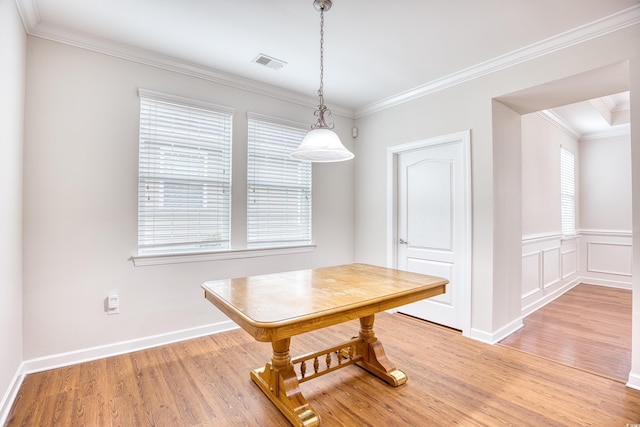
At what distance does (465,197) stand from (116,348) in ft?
11.7

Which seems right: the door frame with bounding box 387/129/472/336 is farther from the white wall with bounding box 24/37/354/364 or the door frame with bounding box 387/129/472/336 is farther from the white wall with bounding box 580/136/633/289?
the white wall with bounding box 580/136/633/289

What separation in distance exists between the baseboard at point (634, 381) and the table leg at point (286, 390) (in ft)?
7.42

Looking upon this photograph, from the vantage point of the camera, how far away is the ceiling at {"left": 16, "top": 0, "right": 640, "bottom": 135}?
2217 millimetres

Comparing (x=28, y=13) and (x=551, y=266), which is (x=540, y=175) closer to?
(x=551, y=266)

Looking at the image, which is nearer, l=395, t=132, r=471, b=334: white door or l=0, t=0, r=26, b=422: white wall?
l=0, t=0, r=26, b=422: white wall

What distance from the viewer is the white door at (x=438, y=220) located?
3266 millimetres

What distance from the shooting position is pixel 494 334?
303 cm

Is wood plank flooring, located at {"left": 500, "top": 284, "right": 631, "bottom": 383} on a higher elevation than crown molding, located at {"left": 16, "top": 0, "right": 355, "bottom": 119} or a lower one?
lower

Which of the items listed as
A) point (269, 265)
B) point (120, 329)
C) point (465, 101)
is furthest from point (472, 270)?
point (120, 329)

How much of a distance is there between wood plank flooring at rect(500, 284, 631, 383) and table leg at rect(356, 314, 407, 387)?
1406 millimetres

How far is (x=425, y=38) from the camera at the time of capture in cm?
262

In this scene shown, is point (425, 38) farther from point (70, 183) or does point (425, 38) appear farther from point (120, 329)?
point (120, 329)

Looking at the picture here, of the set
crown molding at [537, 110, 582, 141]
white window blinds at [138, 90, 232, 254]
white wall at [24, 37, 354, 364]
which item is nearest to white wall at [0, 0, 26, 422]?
white wall at [24, 37, 354, 364]

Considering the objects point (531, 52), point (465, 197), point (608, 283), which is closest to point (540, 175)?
point (465, 197)
